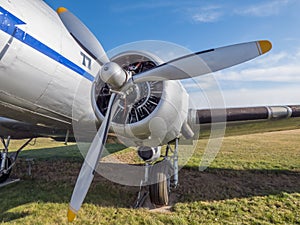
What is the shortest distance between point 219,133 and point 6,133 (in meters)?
6.55

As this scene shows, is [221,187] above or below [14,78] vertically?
below

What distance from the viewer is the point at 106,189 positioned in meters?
5.82

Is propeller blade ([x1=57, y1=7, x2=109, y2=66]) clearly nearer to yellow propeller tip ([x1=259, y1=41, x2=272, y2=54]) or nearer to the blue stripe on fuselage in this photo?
the blue stripe on fuselage

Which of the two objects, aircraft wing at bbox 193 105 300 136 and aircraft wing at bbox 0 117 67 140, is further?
aircraft wing at bbox 0 117 67 140

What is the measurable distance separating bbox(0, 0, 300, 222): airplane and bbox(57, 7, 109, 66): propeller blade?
0.01 m

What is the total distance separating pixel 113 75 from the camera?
3.37 metres

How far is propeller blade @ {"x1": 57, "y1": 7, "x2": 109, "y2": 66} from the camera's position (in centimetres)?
410

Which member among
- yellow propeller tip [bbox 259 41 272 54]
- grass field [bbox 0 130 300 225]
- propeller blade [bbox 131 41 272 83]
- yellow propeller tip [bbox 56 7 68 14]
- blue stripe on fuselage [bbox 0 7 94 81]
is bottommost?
grass field [bbox 0 130 300 225]

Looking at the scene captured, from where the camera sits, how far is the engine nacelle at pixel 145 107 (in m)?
3.98

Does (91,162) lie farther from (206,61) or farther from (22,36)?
(206,61)

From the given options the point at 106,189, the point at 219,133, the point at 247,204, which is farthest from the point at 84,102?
the point at 247,204

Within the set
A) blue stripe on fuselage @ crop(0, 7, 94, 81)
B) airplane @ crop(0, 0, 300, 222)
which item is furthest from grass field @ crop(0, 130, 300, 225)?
blue stripe on fuselage @ crop(0, 7, 94, 81)

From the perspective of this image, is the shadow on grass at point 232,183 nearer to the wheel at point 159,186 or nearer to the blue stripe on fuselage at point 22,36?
the wheel at point 159,186

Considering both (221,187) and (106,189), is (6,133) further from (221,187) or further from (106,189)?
(221,187)
